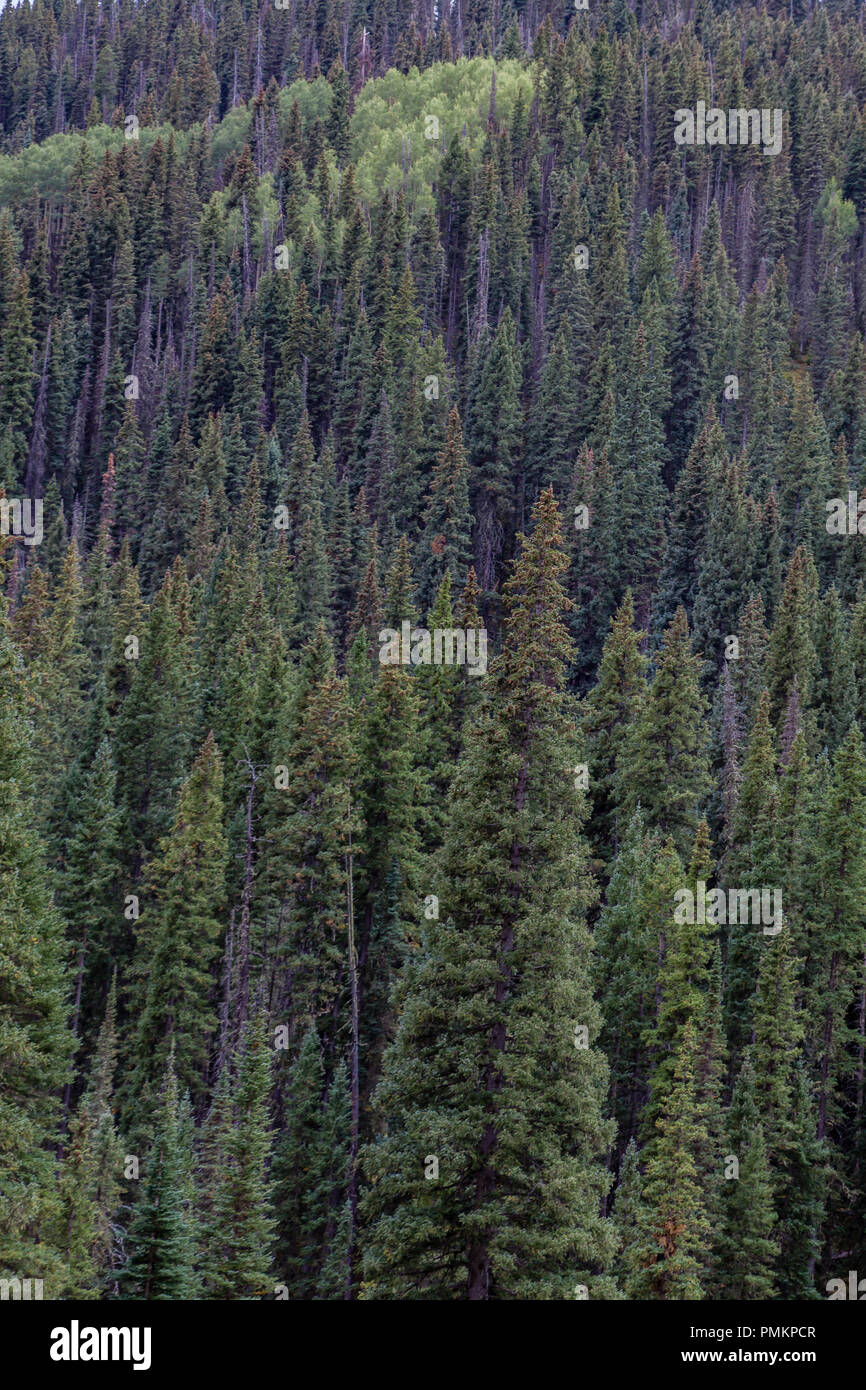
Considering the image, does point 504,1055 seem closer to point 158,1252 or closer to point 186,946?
point 158,1252

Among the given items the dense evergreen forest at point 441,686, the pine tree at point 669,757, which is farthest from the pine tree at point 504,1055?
the pine tree at point 669,757

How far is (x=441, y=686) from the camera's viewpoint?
4744 centimetres

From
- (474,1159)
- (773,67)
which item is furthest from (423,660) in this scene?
(773,67)

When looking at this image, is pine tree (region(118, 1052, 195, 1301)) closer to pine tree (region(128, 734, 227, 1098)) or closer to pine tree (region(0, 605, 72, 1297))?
pine tree (region(0, 605, 72, 1297))

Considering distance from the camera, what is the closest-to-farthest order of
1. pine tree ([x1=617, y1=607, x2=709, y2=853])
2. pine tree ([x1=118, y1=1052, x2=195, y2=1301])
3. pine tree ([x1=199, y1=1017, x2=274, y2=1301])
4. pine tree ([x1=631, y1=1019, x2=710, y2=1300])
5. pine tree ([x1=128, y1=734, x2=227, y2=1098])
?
pine tree ([x1=118, y1=1052, x2=195, y2=1301]) < pine tree ([x1=631, y1=1019, x2=710, y2=1300]) < pine tree ([x1=199, y1=1017, x2=274, y2=1301]) < pine tree ([x1=128, y1=734, x2=227, y2=1098]) < pine tree ([x1=617, y1=607, x2=709, y2=853])

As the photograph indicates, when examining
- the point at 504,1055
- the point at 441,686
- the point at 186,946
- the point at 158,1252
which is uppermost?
the point at 441,686

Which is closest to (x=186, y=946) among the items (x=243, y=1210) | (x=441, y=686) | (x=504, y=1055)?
(x=441, y=686)

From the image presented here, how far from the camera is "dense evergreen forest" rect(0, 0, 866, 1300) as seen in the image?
2156 cm

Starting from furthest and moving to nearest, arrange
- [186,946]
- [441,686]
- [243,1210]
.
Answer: [441,686]
[186,946]
[243,1210]

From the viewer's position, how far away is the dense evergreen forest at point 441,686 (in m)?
21.6

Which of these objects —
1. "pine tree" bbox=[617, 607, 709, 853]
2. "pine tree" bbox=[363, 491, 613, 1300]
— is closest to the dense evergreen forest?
"pine tree" bbox=[363, 491, 613, 1300]

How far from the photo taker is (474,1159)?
771 inches

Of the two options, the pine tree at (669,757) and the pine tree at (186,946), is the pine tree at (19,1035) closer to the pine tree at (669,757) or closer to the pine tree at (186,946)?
the pine tree at (186,946)

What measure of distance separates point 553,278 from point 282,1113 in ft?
288
